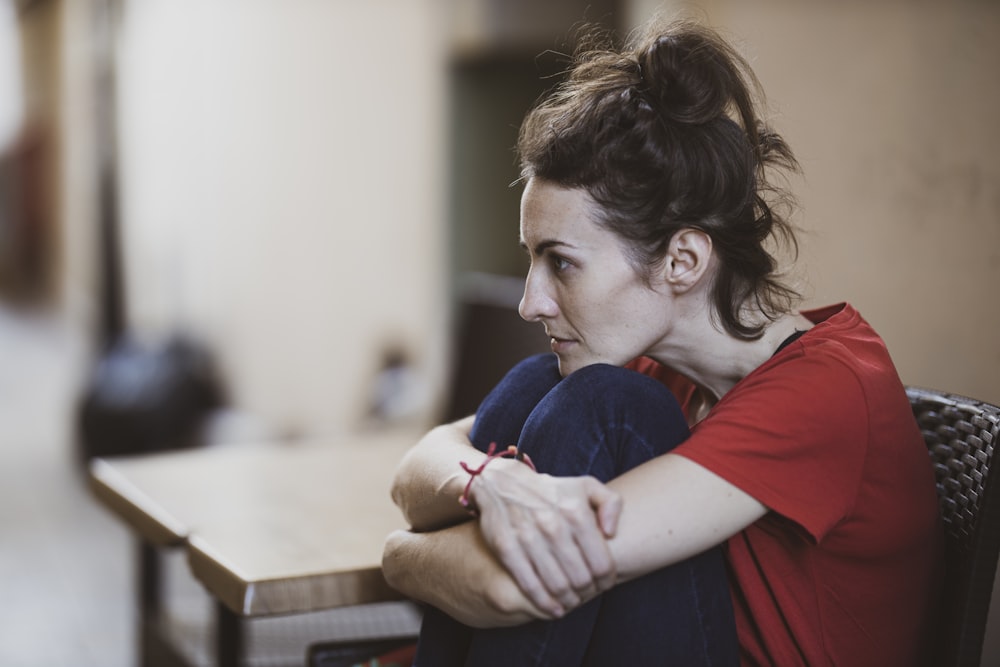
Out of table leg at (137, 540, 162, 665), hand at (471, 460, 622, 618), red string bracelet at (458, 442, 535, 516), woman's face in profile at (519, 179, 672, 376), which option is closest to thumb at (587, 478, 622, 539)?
hand at (471, 460, 622, 618)

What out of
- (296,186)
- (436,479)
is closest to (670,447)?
(436,479)

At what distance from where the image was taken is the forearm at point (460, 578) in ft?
3.67

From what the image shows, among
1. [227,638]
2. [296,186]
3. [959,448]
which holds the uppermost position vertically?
Answer: [959,448]

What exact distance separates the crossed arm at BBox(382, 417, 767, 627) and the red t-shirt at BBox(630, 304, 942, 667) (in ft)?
0.11

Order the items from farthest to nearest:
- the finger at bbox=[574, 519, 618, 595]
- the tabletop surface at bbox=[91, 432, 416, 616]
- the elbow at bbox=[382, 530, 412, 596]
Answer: the tabletop surface at bbox=[91, 432, 416, 616] → the elbow at bbox=[382, 530, 412, 596] → the finger at bbox=[574, 519, 618, 595]

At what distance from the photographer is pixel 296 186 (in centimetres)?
486

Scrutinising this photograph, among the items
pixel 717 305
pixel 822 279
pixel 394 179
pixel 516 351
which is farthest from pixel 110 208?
pixel 717 305

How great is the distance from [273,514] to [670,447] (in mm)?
789

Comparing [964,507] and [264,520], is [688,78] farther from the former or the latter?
[264,520]

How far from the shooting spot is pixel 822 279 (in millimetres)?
2109

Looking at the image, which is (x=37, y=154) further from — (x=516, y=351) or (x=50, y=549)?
(x=516, y=351)

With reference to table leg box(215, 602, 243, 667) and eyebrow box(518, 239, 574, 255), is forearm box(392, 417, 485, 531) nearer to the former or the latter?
eyebrow box(518, 239, 574, 255)

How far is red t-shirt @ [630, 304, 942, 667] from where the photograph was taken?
1.13 meters

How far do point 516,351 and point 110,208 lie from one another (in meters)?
4.96
